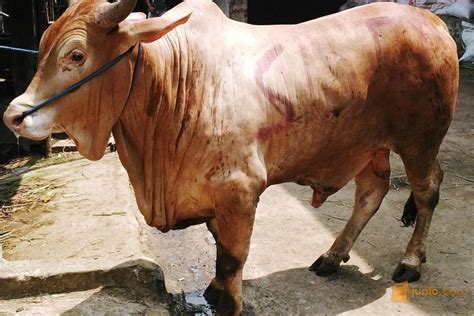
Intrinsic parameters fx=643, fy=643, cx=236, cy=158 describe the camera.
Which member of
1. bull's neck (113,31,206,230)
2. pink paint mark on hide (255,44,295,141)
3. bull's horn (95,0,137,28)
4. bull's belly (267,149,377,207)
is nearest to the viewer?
bull's horn (95,0,137,28)

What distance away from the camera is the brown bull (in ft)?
9.32

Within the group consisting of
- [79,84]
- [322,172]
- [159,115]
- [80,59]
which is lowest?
[322,172]

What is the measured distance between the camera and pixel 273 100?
10.5 feet

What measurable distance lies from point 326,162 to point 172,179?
0.92 meters

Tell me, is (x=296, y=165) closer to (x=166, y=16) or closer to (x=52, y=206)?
(x=166, y=16)

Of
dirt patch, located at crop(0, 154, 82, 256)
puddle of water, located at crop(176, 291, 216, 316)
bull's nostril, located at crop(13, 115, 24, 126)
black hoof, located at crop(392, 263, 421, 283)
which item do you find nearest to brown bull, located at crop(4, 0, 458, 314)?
bull's nostril, located at crop(13, 115, 24, 126)

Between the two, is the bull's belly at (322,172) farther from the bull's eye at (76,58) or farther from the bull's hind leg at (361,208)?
the bull's eye at (76,58)

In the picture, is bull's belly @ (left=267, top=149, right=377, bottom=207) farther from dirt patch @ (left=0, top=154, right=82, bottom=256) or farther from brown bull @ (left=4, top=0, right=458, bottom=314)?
dirt patch @ (left=0, top=154, right=82, bottom=256)

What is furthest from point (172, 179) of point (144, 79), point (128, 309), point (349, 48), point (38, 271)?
point (349, 48)

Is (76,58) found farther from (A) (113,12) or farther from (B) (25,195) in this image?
(B) (25,195)

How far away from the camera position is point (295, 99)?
3.27 metres

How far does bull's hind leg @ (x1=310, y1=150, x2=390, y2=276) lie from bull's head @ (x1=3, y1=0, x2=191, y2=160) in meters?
1.76

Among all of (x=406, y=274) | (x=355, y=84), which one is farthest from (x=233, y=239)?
(x=406, y=274)

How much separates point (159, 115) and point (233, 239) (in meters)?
0.71
